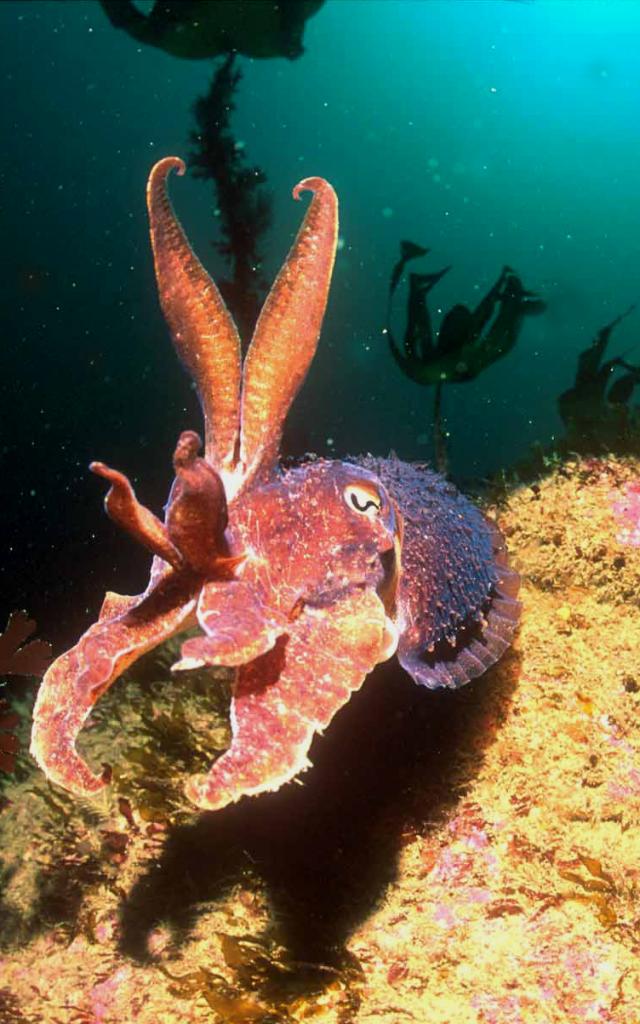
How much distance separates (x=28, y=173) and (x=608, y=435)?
1709 inches

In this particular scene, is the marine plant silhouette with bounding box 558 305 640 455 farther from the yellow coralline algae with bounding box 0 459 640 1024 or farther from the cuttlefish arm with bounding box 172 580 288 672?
the cuttlefish arm with bounding box 172 580 288 672

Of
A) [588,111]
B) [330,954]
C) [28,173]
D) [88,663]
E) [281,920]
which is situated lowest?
[28,173]

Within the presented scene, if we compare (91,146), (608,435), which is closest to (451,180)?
(91,146)

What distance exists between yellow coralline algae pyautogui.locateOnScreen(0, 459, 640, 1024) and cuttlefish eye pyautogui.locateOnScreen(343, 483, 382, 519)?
1511mm

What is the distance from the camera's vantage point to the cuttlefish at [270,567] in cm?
161

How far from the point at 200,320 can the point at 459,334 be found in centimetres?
441

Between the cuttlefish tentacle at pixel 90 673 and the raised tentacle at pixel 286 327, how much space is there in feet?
2.10

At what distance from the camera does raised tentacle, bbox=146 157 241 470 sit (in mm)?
2361

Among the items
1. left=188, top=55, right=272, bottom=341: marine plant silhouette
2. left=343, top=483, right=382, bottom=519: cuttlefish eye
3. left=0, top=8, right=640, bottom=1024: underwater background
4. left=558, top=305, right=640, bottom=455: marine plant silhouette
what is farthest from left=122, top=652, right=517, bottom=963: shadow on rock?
left=188, top=55, right=272, bottom=341: marine plant silhouette

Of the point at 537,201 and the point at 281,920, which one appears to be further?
the point at 537,201

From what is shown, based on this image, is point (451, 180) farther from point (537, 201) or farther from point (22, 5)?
point (22, 5)

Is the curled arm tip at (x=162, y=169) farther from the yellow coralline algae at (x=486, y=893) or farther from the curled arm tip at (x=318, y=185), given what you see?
the yellow coralline algae at (x=486, y=893)

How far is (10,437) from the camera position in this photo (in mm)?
21188

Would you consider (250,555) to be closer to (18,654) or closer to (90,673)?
(90,673)
